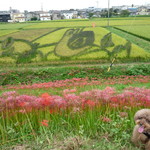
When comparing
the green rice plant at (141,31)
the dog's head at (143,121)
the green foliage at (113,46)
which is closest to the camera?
the dog's head at (143,121)

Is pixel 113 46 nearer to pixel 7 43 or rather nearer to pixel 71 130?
pixel 7 43

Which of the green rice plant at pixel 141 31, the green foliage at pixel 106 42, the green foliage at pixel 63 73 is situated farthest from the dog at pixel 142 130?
the green rice plant at pixel 141 31

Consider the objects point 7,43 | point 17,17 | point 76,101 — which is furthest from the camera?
point 17,17

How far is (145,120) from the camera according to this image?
2521 mm

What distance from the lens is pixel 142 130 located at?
8.04ft

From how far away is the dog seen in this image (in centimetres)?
250

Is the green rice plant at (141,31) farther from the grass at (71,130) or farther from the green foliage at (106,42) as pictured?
the grass at (71,130)

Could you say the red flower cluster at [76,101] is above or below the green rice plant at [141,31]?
below

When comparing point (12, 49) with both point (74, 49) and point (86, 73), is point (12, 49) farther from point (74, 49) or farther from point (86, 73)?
point (86, 73)

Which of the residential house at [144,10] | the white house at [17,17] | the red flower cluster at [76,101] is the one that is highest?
the white house at [17,17]

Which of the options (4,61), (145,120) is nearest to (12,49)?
(4,61)

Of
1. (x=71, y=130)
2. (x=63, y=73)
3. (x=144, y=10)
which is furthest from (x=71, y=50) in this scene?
(x=144, y=10)

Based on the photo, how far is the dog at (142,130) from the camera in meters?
2.50

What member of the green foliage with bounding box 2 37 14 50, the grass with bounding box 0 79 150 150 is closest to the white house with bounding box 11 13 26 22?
the green foliage with bounding box 2 37 14 50
